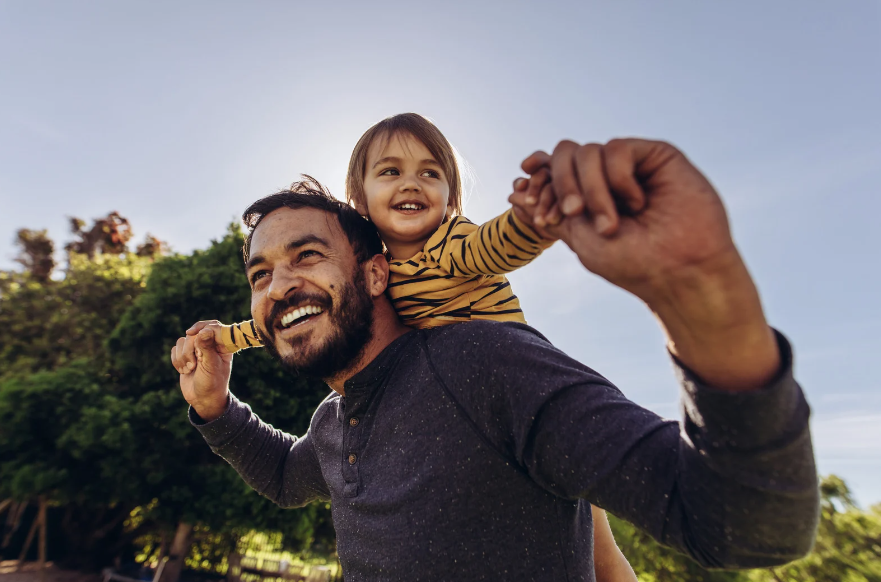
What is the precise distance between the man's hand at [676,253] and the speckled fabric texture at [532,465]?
0.06 m

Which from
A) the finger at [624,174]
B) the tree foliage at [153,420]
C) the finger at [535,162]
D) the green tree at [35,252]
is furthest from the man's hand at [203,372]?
the green tree at [35,252]

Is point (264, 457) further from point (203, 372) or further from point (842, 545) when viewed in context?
point (842, 545)

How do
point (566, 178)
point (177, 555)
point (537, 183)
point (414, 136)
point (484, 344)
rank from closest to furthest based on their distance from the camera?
point (566, 178) → point (537, 183) → point (484, 344) → point (414, 136) → point (177, 555)

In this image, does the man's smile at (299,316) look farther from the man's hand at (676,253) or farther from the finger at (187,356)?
the man's hand at (676,253)

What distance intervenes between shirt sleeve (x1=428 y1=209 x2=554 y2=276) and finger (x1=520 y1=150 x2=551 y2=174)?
13.8 inches

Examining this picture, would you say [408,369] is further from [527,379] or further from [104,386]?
[104,386]

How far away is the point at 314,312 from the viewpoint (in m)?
2.09

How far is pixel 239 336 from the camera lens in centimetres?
261

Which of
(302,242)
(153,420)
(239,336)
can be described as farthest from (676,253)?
(153,420)

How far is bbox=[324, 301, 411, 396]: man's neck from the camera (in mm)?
2098

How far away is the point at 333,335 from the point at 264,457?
3.80 ft

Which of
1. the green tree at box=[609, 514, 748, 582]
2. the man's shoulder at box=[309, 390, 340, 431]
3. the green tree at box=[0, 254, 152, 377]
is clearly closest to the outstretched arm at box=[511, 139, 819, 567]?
the man's shoulder at box=[309, 390, 340, 431]

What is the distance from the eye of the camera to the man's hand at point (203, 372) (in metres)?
2.62

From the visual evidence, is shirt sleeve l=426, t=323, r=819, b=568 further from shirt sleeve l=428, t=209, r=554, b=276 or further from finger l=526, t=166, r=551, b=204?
finger l=526, t=166, r=551, b=204
